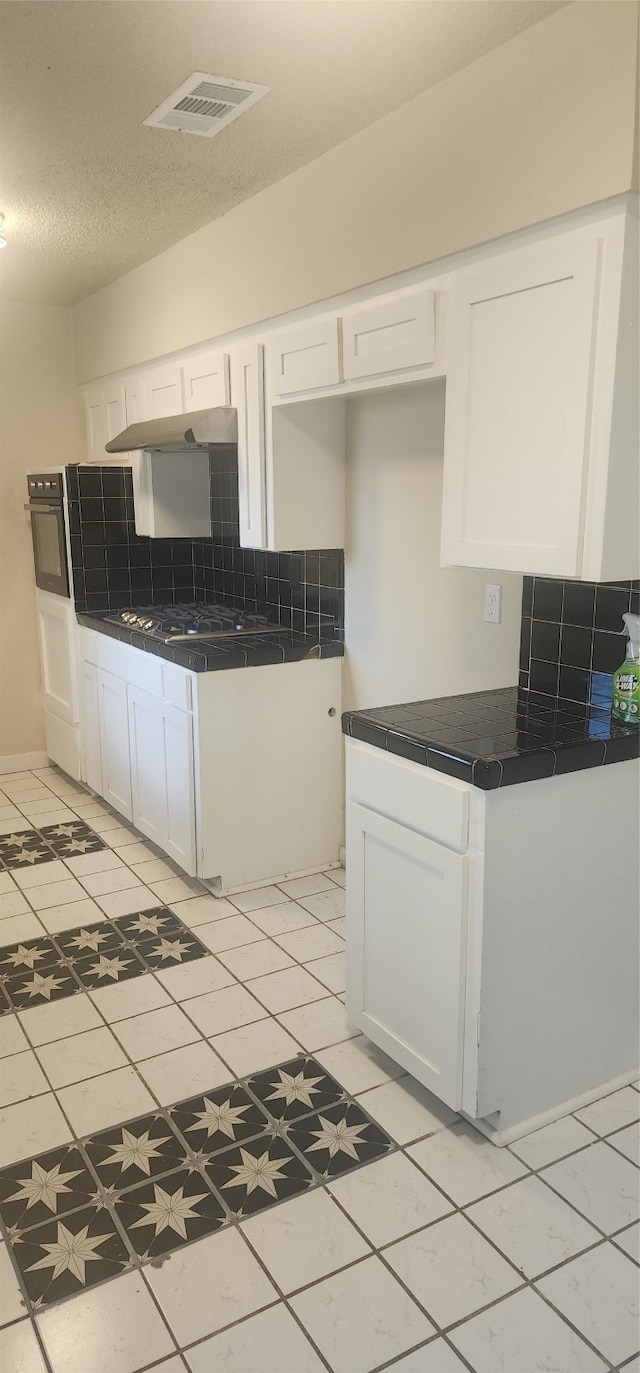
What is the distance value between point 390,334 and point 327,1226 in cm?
208

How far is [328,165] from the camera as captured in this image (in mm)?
2496

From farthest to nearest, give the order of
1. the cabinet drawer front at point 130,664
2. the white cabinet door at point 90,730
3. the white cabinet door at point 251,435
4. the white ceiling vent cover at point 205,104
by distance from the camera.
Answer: the white cabinet door at point 90,730
the cabinet drawer front at point 130,664
the white cabinet door at point 251,435
the white ceiling vent cover at point 205,104

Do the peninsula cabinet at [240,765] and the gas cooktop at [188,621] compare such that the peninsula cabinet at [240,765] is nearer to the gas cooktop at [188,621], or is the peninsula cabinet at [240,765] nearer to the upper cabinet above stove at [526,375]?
the gas cooktop at [188,621]

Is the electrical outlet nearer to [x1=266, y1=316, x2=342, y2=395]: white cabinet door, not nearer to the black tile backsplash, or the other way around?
[x1=266, y1=316, x2=342, y2=395]: white cabinet door

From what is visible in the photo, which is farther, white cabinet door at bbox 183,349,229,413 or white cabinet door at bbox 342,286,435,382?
white cabinet door at bbox 183,349,229,413

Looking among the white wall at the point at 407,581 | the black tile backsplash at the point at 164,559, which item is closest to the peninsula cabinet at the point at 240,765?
the white wall at the point at 407,581

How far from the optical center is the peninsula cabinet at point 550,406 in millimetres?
1729

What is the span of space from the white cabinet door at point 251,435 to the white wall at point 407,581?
32 cm

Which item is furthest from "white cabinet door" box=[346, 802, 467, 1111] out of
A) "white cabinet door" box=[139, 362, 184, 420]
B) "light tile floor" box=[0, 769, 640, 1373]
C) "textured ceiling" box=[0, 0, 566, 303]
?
"white cabinet door" box=[139, 362, 184, 420]

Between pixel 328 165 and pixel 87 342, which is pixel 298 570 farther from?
pixel 87 342

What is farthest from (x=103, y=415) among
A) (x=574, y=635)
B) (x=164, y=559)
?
(x=574, y=635)

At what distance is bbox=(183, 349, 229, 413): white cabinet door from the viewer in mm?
3178

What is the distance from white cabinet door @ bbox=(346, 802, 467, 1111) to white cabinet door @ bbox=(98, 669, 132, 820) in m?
1.74

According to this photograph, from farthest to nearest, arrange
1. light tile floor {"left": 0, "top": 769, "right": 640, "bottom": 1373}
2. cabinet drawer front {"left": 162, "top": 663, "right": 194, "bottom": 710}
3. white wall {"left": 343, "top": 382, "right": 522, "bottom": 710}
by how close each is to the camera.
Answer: cabinet drawer front {"left": 162, "top": 663, "right": 194, "bottom": 710} < white wall {"left": 343, "top": 382, "right": 522, "bottom": 710} < light tile floor {"left": 0, "top": 769, "right": 640, "bottom": 1373}
